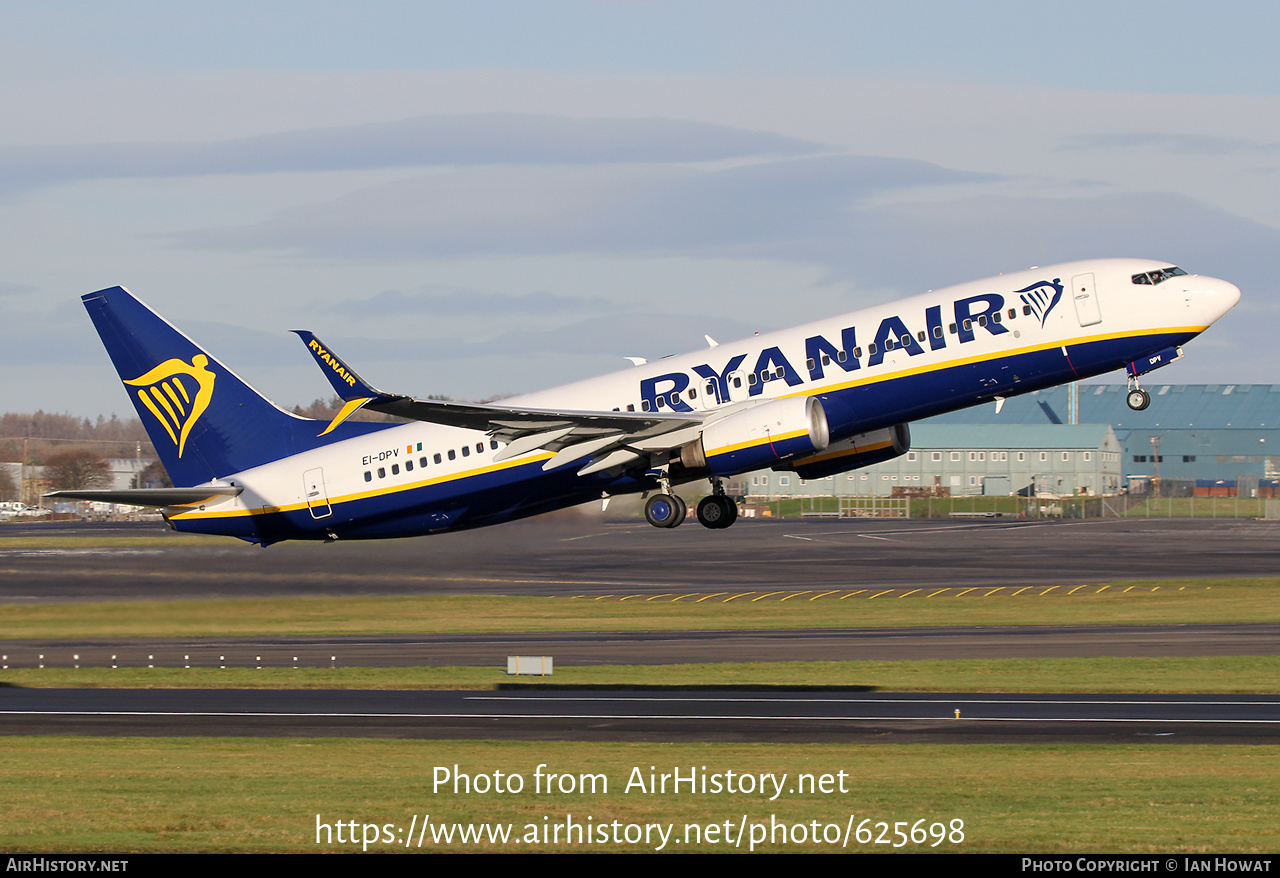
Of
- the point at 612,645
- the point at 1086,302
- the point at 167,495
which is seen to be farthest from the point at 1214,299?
the point at 612,645

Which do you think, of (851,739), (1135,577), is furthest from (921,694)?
(1135,577)

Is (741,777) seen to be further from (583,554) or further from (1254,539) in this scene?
(1254,539)

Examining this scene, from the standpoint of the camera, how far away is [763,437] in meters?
41.0

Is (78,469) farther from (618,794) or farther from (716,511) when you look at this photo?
(618,794)

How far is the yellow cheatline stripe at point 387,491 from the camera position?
150ft

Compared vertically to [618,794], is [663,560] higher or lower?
higher

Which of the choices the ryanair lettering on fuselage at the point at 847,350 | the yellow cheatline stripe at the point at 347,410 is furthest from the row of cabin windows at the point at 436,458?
the ryanair lettering on fuselage at the point at 847,350

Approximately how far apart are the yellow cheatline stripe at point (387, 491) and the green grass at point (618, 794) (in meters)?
8.26

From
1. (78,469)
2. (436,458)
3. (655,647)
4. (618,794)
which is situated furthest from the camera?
(78,469)

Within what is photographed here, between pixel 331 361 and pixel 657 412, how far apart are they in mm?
9793

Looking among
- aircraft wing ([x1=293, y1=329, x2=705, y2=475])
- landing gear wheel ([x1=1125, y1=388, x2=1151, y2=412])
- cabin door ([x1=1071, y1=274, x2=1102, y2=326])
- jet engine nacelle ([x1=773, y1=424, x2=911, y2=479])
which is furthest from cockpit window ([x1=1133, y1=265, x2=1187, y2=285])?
aircraft wing ([x1=293, y1=329, x2=705, y2=475])

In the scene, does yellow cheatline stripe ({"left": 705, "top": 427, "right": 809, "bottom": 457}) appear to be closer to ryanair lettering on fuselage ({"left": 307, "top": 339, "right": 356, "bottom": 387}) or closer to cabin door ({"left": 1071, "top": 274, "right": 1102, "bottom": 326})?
cabin door ({"left": 1071, "top": 274, "right": 1102, "bottom": 326})
